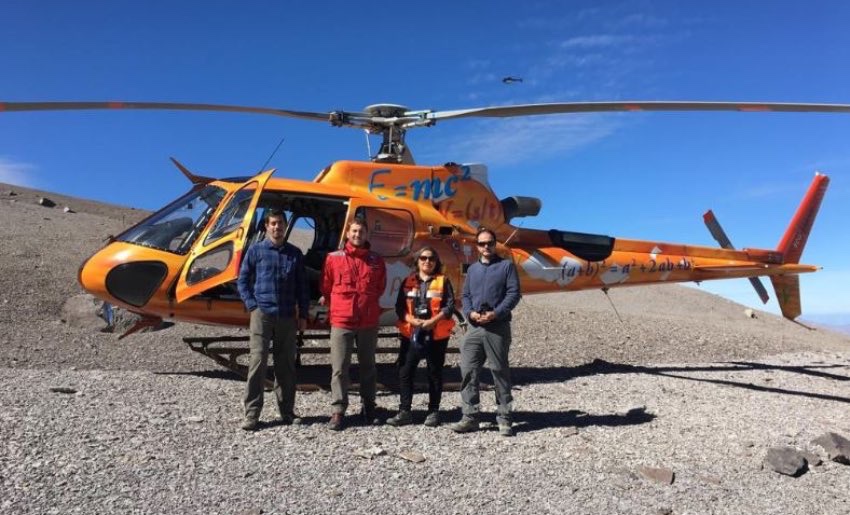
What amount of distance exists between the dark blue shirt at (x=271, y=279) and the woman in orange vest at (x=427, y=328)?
3.69 ft

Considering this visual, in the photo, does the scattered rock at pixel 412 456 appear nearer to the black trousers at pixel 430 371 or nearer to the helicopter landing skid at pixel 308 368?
the black trousers at pixel 430 371

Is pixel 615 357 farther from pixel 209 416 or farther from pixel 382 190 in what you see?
pixel 209 416

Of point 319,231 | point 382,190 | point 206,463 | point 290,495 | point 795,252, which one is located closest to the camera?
point 290,495

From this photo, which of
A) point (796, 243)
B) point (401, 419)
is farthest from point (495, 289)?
point (796, 243)

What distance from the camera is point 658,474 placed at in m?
4.80

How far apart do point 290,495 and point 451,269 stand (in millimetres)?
5276

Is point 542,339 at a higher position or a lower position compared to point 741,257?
lower

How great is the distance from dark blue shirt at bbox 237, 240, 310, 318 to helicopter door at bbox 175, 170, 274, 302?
53.7 inches

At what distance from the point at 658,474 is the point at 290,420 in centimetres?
330

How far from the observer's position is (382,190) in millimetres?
8648

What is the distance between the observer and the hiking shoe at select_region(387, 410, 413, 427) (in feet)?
19.5

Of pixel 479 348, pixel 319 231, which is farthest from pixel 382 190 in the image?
pixel 479 348

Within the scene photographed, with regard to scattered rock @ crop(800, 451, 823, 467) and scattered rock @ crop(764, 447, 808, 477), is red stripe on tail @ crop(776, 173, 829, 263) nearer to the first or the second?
scattered rock @ crop(800, 451, 823, 467)

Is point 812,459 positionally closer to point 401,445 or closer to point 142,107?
point 401,445
